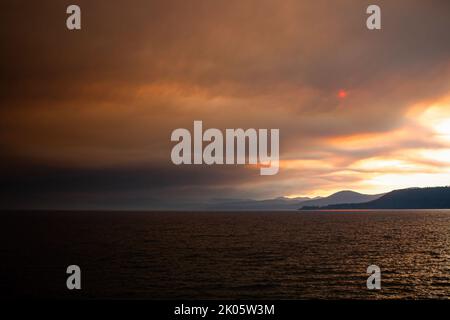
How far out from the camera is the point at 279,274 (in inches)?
1684

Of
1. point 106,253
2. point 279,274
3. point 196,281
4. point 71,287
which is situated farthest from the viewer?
point 106,253

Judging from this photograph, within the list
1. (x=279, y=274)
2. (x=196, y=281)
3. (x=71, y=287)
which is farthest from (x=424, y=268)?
(x=71, y=287)

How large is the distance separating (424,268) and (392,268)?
3.99 metres
